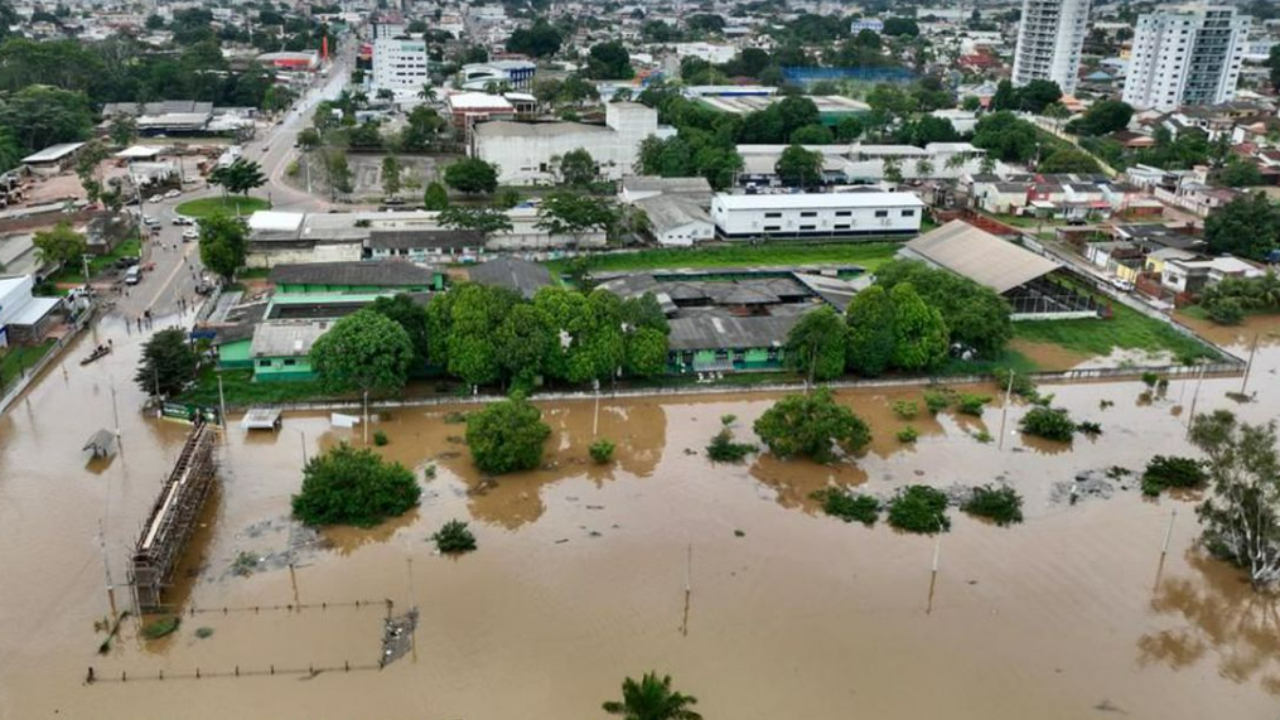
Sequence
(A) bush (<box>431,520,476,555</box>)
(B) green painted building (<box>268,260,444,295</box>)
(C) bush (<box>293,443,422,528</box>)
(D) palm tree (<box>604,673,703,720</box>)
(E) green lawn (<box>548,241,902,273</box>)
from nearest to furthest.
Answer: (D) palm tree (<box>604,673,703,720</box>) < (A) bush (<box>431,520,476,555</box>) < (C) bush (<box>293,443,422,528</box>) < (B) green painted building (<box>268,260,444,295</box>) < (E) green lawn (<box>548,241,902,273</box>)

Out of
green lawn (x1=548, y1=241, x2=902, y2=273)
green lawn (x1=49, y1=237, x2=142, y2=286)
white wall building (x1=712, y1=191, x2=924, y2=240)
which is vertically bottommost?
green lawn (x1=49, y1=237, x2=142, y2=286)

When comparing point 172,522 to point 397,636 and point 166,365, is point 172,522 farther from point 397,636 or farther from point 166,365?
point 166,365

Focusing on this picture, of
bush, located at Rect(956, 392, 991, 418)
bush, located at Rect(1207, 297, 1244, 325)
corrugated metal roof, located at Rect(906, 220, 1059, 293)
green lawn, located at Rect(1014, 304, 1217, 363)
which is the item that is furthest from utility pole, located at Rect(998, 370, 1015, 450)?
bush, located at Rect(1207, 297, 1244, 325)

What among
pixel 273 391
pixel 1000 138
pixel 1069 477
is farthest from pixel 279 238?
pixel 1000 138

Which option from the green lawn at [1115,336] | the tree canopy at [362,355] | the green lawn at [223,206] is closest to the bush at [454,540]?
the tree canopy at [362,355]

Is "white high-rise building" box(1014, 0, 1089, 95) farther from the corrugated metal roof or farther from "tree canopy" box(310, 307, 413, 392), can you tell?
"tree canopy" box(310, 307, 413, 392)

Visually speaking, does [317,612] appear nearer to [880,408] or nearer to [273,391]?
[273,391]
